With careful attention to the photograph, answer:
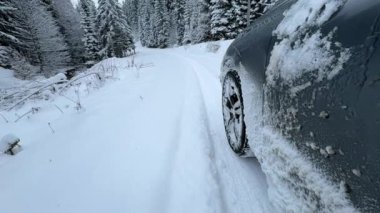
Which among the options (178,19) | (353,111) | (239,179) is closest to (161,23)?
(178,19)

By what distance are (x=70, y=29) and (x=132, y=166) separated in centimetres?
4470

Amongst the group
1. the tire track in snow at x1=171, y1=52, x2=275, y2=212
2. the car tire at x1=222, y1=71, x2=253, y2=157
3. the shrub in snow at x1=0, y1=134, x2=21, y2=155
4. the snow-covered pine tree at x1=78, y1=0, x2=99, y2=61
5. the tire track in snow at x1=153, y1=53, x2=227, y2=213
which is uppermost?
the car tire at x1=222, y1=71, x2=253, y2=157

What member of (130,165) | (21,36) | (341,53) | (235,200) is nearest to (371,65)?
(341,53)

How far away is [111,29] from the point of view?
1508 inches

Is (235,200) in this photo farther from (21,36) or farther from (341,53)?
(21,36)

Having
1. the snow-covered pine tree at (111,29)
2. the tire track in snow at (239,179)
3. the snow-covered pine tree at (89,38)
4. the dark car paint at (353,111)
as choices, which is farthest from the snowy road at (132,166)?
the snow-covered pine tree at (89,38)

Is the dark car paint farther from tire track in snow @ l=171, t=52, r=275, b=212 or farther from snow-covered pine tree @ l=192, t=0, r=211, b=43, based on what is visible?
snow-covered pine tree @ l=192, t=0, r=211, b=43

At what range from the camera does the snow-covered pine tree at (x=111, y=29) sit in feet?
126

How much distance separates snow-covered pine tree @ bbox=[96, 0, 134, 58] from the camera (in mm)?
38312

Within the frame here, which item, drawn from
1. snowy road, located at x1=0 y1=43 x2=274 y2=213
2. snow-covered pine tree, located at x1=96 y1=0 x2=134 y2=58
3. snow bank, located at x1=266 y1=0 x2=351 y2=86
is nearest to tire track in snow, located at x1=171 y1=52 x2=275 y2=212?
snowy road, located at x1=0 y1=43 x2=274 y2=213

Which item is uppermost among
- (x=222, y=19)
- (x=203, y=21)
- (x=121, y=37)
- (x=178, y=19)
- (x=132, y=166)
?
(x=222, y=19)

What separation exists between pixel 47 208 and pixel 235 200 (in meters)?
1.66

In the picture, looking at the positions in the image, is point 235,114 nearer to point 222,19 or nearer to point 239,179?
point 239,179

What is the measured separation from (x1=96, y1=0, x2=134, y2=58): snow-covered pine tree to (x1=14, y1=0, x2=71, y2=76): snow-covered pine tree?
6.73 metres
